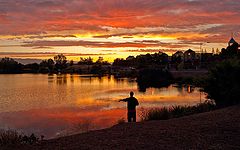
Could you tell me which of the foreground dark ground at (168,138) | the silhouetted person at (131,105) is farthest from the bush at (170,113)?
the foreground dark ground at (168,138)

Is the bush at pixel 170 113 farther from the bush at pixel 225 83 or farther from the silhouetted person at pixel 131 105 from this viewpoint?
the silhouetted person at pixel 131 105

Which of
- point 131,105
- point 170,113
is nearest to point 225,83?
point 170,113

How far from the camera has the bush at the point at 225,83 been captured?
60.8 feet

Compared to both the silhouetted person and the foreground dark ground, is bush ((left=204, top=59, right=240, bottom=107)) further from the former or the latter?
the foreground dark ground

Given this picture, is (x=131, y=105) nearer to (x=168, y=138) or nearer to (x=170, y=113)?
(x=170, y=113)

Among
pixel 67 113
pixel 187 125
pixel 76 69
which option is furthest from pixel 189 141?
pixel 76 69

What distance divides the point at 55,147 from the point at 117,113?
50.9 ft

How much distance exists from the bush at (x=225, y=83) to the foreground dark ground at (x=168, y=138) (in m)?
6.32

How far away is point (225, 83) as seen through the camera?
19.1 m

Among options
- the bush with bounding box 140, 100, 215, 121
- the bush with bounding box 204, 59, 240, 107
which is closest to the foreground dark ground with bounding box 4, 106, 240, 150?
the bush with bounding box 140, 100, 215, 121

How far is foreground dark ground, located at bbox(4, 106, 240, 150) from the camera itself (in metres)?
9.24

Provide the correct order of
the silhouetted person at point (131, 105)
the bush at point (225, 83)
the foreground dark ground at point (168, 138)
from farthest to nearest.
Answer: the bush at point (225, 83), the silhouetted person at point (131, 105), the foreground dark ground at point (168, 138)

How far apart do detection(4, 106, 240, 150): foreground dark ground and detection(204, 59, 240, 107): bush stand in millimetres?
6323

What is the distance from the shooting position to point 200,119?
13.4 m
